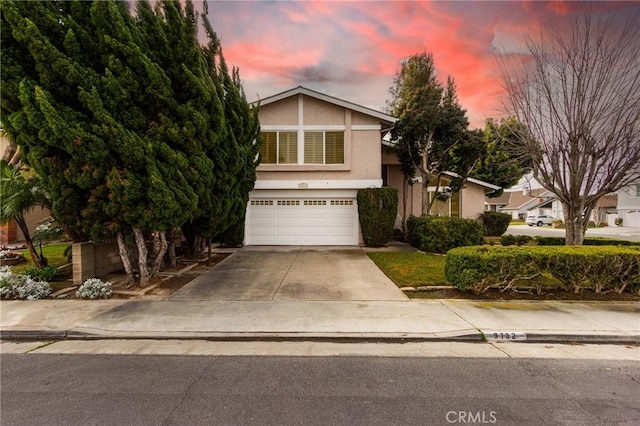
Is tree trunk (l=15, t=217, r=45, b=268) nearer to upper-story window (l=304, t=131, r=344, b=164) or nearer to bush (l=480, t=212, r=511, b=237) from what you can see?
upper-story window (l=304, t=131, r=344, b=164)

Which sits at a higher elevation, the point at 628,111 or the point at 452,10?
the point at 452,10

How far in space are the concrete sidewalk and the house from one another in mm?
7526

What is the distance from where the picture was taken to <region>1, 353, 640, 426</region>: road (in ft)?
9.37

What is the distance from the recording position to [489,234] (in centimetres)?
1798

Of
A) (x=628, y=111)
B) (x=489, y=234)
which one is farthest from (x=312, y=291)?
(x=489, y=234)

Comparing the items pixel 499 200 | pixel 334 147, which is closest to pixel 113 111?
pixel 334 147

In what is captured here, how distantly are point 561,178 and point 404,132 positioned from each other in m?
7.40

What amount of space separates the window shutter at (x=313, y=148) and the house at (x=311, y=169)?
0.15ft

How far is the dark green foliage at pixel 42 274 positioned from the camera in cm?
729

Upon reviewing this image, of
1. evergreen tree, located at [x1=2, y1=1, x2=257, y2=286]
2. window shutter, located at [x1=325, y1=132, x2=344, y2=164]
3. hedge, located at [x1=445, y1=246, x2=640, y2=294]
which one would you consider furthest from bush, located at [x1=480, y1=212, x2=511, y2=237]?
evergreen tree, located at [x1=2, y1=1, x2=257, y2=286]

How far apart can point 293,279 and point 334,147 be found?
7.50 meters

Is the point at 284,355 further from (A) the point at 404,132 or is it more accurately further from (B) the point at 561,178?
(A) the point at 404,132

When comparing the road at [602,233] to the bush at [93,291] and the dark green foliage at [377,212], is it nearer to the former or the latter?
the dark green foliage at [377,212]

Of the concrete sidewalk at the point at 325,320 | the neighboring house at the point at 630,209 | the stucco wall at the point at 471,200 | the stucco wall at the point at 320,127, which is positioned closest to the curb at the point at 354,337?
the concrete sidewalk at the point at 325,320
